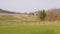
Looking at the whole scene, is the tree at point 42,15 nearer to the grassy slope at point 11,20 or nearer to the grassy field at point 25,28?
the grassy slope at point 11,20

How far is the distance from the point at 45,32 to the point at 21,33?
42.8 inches

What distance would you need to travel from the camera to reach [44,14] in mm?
14023

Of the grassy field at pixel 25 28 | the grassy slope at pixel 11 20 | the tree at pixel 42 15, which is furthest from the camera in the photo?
the tree at pixel 42 15

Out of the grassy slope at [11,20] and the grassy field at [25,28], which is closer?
the grassy field at [25,28]

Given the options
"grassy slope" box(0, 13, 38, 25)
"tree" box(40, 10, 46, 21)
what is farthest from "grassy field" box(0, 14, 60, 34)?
"tree" box(40, 10, 46, 21)

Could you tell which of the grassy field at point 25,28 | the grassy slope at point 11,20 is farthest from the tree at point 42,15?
the grassy field at point 25,28

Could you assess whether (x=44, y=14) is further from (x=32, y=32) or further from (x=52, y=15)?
(x=32, y=32)

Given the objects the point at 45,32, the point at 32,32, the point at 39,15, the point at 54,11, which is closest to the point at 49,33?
the point at 45,32

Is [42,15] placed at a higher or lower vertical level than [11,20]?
lower

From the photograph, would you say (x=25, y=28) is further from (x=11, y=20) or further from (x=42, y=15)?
(x=42, y=15)

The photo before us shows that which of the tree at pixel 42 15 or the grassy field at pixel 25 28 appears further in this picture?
the tree at pixel 42 15

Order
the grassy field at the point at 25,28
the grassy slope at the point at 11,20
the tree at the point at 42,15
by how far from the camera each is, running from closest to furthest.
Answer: the grassy field at the point at 25,28, the grassy slope at the point at 11,20, the tree at the point at 42,15

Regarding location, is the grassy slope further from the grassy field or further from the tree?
the tree

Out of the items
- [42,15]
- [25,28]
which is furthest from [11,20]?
[42,15]
